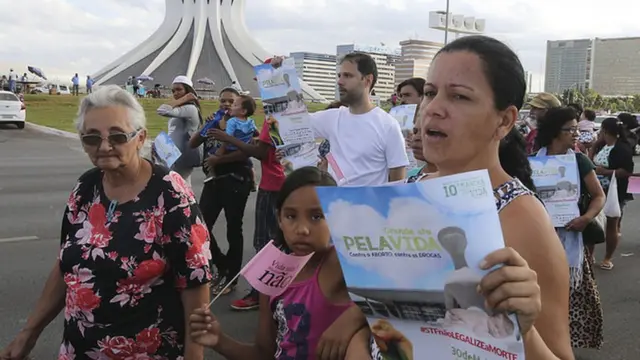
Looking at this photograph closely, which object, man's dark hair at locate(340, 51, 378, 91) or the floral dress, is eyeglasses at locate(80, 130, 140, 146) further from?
man's dark hair at locate(340, 51, 378, 91)

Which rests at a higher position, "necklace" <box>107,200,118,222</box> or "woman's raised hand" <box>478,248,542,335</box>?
"woman's raised hand" <box>478,248,542,335</box>

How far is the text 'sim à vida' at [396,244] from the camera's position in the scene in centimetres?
116

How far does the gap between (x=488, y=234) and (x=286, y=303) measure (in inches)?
45.1

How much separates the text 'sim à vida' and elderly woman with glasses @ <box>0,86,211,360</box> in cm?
129

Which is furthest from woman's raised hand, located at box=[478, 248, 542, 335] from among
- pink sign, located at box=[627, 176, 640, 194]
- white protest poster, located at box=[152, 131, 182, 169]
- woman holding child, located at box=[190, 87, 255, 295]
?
pink sign, located at box=[627, 176, 640, 194]

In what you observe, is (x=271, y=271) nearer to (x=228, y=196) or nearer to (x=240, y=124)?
(x=228, y=196)

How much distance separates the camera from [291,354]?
213 cm

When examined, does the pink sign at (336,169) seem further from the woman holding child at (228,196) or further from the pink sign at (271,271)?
the pink sign at (271,271)

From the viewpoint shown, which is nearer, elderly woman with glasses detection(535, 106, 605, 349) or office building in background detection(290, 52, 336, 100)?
elderly woman with glasses detection(535, 106, 605, 349)

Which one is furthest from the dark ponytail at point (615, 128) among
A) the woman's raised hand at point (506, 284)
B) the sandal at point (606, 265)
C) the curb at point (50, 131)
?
the curb at point (50, 131)

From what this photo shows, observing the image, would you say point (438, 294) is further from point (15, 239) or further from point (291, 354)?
point (15, 239)

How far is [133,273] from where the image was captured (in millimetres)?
2340

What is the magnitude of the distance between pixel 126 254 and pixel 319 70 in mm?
84764

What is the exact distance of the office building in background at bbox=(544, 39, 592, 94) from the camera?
355ft
